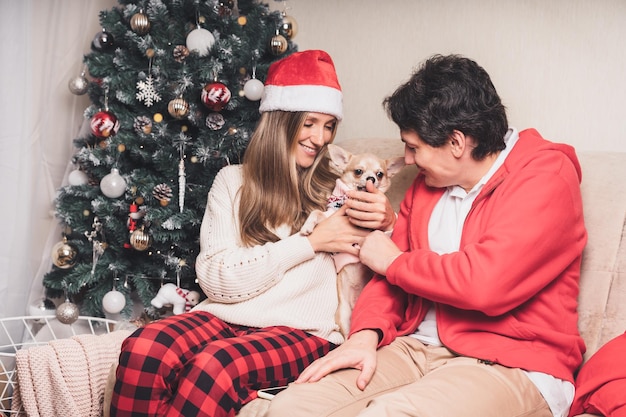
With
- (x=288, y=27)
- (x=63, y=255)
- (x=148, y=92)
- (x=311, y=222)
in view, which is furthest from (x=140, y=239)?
(x=288, y=27)

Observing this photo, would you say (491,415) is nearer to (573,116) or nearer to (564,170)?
(564,170)

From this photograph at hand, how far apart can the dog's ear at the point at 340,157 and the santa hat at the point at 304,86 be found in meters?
0.13

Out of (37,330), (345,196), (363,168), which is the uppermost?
(363,168)

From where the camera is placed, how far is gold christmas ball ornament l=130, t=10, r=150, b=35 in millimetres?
2219

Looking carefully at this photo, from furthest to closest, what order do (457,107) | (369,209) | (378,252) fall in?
1. (369,209)
2. (378,252)
3. (457,107)

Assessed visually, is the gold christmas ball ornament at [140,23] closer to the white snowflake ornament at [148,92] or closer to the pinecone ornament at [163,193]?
the white snowflake ornament at [148,92]

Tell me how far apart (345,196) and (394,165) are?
0.21 meters

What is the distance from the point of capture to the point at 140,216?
2.35 m

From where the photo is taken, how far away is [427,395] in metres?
1.26

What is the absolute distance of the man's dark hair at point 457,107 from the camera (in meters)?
1.54

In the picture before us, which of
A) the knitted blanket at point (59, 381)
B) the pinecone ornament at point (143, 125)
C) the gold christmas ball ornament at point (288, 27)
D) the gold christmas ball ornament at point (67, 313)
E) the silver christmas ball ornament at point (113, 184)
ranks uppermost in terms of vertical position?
the gold christmas ball ornament at point (288, 27)

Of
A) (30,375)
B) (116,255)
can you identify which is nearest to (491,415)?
(30,375)

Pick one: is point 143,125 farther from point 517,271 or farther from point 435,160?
point 517,271

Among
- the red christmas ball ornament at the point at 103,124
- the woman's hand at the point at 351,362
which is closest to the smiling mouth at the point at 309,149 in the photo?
the woman's hand at the point at 351,362
